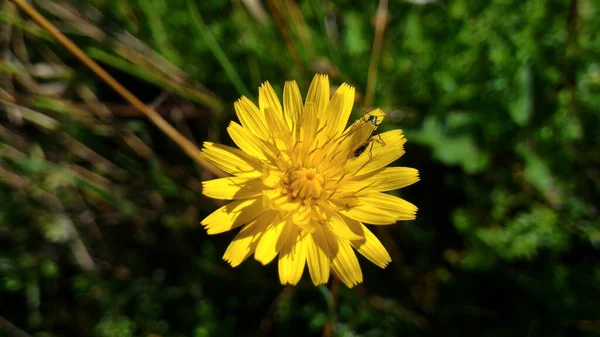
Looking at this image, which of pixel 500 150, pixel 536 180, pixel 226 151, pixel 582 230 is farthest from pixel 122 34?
pixel 582 230

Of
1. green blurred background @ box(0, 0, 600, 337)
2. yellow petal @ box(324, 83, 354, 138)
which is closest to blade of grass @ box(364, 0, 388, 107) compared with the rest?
green blurred background @ box(0, 0, 600, 337)

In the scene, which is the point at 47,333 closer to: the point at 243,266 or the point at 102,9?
the point at 243,266

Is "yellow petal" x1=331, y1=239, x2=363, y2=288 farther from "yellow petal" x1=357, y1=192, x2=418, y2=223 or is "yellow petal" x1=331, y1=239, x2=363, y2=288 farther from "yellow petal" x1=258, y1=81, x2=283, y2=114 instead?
"yellow petal" x1=258, y1=81, x2=283, y2=114

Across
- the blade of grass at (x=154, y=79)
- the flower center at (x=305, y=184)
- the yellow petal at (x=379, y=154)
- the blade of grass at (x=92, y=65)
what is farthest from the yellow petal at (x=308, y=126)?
the blade of grass at (x=154, y=79)

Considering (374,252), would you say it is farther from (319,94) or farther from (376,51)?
(376,51)

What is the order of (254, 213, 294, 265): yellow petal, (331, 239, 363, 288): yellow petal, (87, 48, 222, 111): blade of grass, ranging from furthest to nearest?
(87, 48, 222, 111): blade of grass, (331, 239, 363, 288): yellow petal, (254, 213, 294, 265): yellow petal

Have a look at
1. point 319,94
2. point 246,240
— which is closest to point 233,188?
point 246,240

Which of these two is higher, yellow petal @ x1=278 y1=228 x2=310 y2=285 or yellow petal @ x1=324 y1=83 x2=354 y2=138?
yellow petal @ x1=324 y1=83 x2=354 y2=138
